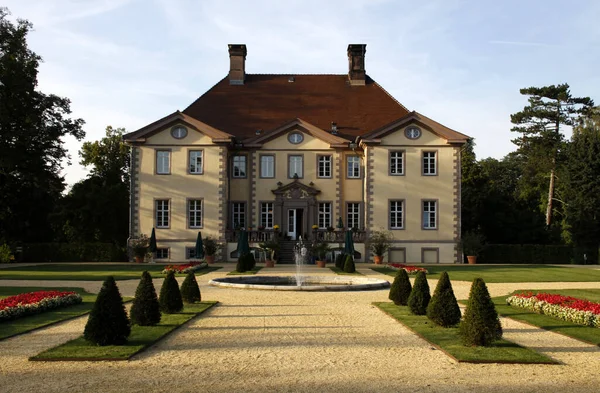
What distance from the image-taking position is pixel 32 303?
1387 cm

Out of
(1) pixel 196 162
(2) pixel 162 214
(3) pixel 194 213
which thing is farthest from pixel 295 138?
(2) pixel 162 214

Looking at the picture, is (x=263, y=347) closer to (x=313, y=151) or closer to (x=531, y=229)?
(x=313, y=151)

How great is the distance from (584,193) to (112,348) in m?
39.9

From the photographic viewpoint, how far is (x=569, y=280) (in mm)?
24062

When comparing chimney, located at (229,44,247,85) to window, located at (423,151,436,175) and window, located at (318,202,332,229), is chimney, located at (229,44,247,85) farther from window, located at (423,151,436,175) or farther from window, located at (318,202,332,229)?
window, located at (423,151,436,175)

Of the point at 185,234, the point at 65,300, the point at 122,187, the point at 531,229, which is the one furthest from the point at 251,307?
the point at 531,229

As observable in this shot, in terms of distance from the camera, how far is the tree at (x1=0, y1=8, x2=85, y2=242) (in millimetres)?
36097

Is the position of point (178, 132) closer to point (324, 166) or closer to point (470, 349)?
point (324, 166)

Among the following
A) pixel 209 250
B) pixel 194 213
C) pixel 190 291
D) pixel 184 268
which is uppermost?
pixel 194 213

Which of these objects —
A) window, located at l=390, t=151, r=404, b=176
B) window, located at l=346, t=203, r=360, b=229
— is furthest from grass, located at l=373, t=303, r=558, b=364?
window, located at l=346, t=203, r=360, b=229

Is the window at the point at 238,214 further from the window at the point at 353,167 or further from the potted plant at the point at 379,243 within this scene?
the potted plant at the point at 379,243

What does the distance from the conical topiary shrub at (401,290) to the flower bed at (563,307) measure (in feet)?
9.10

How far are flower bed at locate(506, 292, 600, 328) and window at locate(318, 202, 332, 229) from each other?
885 inches

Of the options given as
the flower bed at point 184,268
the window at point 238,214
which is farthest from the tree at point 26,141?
the flower bed at point 184,268
